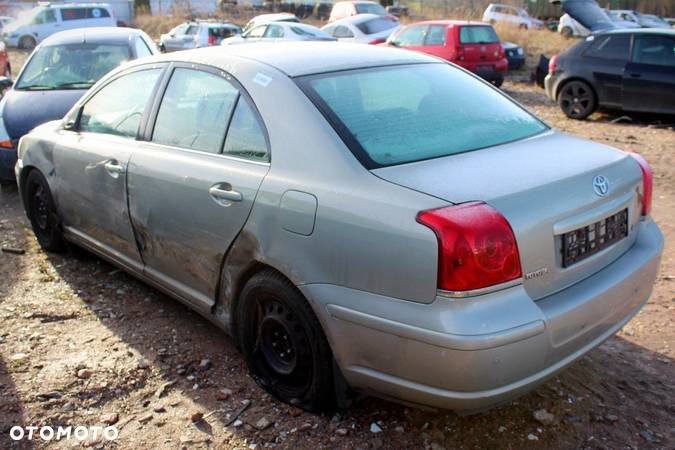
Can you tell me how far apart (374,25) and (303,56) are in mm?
17052

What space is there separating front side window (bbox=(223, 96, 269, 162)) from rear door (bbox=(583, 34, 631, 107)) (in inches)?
362

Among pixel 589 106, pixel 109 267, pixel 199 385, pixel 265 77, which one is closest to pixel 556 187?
pixel 265 77

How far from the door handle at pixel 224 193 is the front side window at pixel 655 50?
944 cm

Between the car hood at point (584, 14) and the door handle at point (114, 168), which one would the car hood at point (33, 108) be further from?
the car hood at point (584, 14)

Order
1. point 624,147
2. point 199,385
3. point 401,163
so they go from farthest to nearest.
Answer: point 624,147
point 199,385
point 401,163

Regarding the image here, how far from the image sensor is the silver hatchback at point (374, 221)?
242 centimetres

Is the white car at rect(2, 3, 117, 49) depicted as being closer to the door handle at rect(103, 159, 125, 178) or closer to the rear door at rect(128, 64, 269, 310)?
the door handle at rect(103, 159, 125, 178)

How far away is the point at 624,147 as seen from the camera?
902 centimetres

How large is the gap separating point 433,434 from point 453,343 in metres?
0.77

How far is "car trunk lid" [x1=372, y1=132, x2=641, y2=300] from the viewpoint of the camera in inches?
98.1

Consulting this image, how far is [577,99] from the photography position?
1141cm

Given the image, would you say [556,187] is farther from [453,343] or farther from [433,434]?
[433,434]

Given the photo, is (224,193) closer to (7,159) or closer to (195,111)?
(195,111)

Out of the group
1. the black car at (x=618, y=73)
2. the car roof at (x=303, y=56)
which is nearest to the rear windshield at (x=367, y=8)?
the black car at (x=618, y=73)
